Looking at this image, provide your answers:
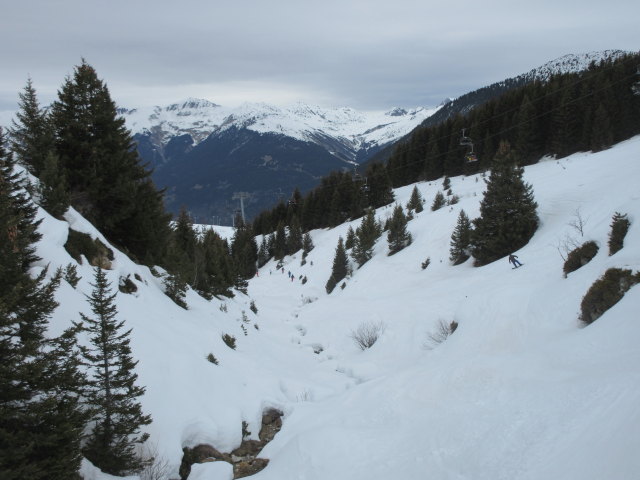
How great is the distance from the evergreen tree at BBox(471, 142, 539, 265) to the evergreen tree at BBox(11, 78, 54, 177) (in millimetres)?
23961

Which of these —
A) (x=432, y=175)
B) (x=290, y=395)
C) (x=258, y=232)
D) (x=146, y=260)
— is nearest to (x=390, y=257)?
(x=146, y=260)

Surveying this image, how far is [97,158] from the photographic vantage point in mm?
16141

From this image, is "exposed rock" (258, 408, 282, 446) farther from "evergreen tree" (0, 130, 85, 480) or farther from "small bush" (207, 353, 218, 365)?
"evergreen tree" (0, 130, 85, 480)

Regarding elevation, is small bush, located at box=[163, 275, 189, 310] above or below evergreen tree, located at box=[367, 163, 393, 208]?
below

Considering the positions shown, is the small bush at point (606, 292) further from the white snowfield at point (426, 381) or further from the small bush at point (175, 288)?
the small bush at point (175, 288)

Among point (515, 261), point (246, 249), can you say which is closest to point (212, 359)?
point (515, 261)

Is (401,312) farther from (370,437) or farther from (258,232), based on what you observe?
(258,232)

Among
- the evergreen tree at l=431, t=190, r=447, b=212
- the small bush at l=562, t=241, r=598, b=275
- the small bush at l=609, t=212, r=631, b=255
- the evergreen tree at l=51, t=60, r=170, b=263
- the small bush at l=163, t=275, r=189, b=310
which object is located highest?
the evergreen tree at l=51, t=60, r=170, b=263

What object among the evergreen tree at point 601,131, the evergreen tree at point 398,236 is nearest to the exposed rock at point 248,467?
the evergreen tree at point 398,236

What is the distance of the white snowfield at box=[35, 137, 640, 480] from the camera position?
17.8 ft

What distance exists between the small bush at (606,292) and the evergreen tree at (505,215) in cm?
1492

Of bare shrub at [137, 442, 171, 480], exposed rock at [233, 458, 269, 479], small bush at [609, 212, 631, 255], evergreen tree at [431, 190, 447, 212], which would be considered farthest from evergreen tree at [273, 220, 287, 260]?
bare shrub at [137, 442, 171, 480]

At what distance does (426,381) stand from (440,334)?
705 centimetres

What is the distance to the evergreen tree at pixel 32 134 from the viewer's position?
14.8 meters
